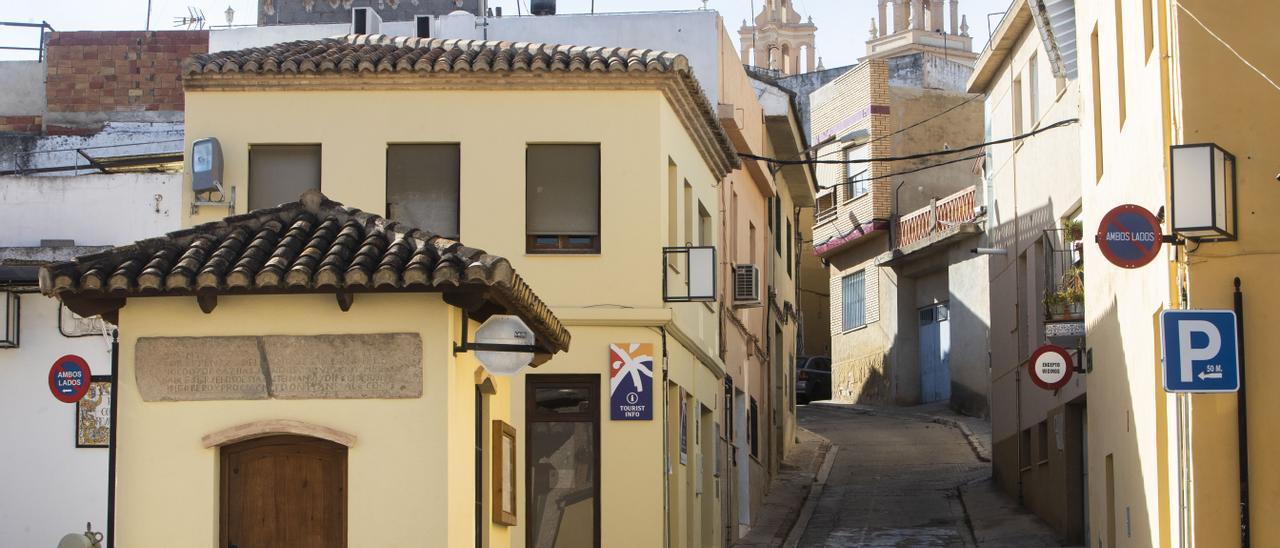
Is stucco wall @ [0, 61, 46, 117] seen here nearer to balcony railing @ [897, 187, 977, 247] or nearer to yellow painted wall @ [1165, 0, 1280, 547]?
balcony railing @ [897, 187, 977, 247]

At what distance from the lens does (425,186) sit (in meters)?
20.9

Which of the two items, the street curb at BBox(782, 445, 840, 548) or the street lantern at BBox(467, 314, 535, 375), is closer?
the street lantern at BBox(467, 314, 535, 375)

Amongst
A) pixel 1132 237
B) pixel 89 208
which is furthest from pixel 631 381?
pixel 89 208

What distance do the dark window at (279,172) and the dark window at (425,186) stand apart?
971 millimetres

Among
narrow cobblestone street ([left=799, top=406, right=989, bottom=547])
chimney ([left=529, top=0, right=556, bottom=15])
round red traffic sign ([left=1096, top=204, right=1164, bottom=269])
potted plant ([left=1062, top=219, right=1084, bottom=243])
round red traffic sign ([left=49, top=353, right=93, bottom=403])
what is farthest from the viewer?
chimney ([left=529, top=0, right=556, bottom=15])

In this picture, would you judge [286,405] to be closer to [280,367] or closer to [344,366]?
[280,367]

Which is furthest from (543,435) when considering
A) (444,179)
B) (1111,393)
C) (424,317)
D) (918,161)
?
(918,161)

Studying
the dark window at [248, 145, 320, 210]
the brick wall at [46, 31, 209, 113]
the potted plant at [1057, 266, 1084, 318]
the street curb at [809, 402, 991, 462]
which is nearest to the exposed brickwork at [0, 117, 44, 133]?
the brick wall at [46, 31, 209, 113]

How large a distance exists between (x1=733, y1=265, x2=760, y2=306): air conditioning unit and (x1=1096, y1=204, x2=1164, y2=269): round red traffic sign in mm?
12943

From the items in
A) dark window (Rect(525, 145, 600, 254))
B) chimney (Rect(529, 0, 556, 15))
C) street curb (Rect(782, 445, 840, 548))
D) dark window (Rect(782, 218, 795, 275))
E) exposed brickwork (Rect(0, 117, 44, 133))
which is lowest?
street curb (Rect(782, 445, 840, 548))

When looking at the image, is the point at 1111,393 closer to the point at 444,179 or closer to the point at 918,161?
the point at 444,179

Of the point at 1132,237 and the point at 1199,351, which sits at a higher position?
the point at 1132,237

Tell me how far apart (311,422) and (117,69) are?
19675 millimetres

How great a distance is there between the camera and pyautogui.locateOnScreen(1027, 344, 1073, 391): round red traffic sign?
21.8 metres
